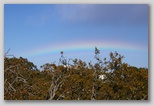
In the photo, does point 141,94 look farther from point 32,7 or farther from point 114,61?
point 32,7

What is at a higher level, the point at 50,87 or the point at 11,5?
the point at 11,5

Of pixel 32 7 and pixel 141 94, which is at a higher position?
pixel 32 7

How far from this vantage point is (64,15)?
11086 millimetres

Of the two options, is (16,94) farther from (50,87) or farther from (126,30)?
(126,30)

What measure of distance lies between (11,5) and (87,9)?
76cm

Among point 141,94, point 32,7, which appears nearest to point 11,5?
point 32,7

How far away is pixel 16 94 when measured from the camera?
1109cm

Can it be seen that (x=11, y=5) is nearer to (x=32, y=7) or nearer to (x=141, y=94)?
(x=32, y=7)

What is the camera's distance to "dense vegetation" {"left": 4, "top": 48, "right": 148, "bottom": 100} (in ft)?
36.3

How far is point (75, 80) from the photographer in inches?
439

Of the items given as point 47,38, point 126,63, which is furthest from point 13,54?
point 126,63

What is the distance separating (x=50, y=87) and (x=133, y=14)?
1105 millimetres

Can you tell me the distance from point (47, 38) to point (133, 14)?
0.89 metres

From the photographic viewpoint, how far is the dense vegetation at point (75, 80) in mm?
11078
